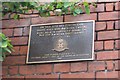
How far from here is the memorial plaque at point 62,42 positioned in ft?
8.19

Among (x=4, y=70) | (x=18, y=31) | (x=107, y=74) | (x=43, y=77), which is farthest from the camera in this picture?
(x=18, y=31)

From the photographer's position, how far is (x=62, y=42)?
2.55m

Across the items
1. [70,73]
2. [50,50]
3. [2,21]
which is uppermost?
[2,21]

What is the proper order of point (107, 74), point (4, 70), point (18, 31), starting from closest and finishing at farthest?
point (107, 74) → point (4, 70) → point (18, 31)

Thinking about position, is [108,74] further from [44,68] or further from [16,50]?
[16,50]

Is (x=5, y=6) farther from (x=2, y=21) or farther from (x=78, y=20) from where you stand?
(x=78, y=20)

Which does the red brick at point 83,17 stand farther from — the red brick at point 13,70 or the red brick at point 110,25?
the red brick at point 13,70

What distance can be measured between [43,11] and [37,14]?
0.24 metres

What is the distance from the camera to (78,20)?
260 cm

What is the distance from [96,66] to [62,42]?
299 millimetres

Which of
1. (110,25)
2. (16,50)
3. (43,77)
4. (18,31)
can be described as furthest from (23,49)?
(110,25)

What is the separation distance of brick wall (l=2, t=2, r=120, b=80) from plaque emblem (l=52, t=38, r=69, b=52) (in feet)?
0.35

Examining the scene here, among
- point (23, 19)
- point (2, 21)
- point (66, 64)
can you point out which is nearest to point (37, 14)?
point (23, 19)

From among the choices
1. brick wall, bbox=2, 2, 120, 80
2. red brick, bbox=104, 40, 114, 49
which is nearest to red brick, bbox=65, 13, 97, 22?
brick wall, bbox=2, 2, 120, 80
